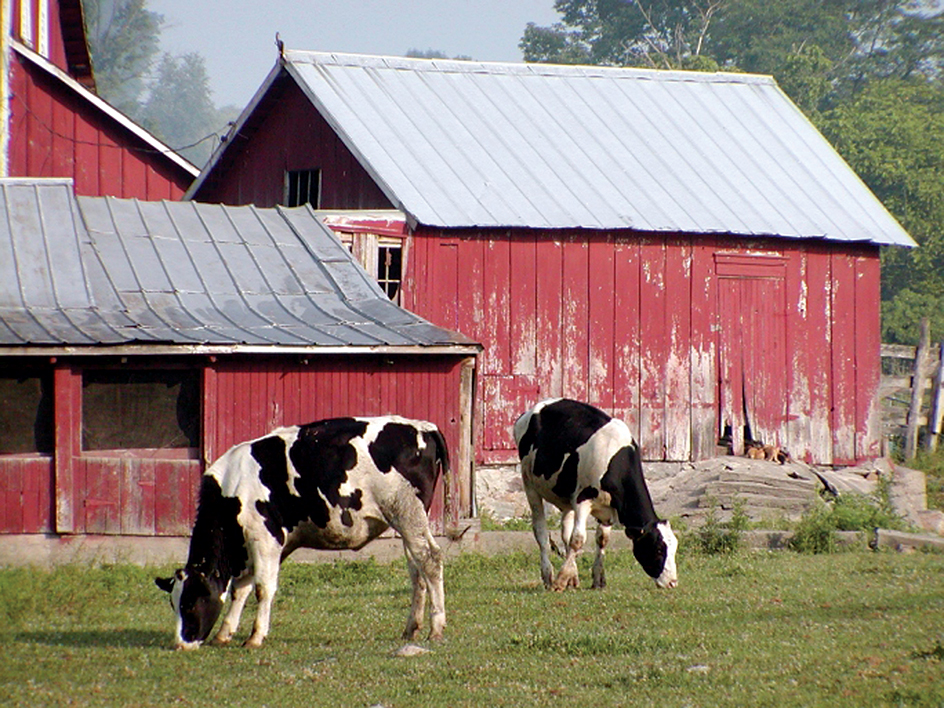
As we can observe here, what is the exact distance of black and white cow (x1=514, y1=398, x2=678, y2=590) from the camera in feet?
45.6

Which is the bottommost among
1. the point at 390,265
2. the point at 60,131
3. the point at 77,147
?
the point at 390,265

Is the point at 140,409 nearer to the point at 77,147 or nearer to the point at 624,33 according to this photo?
the point at 77,147

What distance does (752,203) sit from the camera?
75.3 feet

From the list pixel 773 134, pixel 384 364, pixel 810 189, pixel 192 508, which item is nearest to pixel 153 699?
pixel 192 508

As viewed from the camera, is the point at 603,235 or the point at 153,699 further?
the point at 603,235

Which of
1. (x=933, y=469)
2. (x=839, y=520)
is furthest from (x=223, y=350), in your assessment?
(x=933, y=469)

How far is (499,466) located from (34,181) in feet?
25.6

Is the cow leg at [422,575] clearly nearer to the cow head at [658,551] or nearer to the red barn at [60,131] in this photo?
the cow head at [658,551]

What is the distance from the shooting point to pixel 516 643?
10992 millimetres

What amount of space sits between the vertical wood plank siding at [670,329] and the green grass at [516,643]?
603cm

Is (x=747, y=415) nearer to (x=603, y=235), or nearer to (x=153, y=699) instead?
(x=603, y=235)

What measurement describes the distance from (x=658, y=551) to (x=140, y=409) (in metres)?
6.28

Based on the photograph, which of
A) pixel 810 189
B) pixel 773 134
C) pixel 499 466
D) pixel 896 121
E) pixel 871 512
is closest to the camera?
pixel 871 512

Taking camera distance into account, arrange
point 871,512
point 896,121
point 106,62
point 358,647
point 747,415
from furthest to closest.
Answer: point 106,62 < point 896,121 < point 747,415 < point 871,512 < point 358,647
